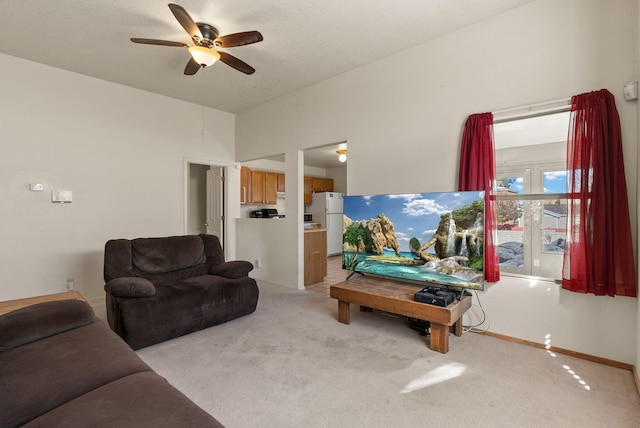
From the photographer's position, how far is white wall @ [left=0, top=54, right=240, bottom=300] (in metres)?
3.48

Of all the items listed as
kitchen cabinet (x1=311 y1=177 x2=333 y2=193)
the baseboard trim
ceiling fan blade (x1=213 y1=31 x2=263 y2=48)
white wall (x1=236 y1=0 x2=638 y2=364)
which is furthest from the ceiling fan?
kitchen cabinet (x1=311 y1=177 x2=333 y2=193)

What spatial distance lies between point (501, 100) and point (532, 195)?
0.91 m

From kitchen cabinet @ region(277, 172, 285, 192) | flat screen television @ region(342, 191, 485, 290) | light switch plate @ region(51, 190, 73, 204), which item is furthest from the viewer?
kitchen cabinet @ region(277, 172, 285, 192)

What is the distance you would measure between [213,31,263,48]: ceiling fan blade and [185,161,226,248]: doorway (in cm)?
277

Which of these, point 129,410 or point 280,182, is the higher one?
point 280,182

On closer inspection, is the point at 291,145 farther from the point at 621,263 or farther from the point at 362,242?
the point at 621,263

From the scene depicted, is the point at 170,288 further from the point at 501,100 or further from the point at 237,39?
the point at 501,100

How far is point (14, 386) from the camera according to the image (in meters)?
1.23

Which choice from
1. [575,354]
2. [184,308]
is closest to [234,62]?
[184,308]

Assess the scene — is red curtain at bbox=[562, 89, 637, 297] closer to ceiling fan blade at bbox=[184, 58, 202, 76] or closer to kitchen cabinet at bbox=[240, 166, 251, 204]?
ceiling fan blade at bbox=[184, 58, 202, 76]

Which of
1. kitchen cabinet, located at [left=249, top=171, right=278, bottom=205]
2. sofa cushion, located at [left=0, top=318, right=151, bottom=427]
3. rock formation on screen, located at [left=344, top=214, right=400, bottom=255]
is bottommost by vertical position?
sofa cushion, located at [left=0, top=318, right=151, bottom=427]

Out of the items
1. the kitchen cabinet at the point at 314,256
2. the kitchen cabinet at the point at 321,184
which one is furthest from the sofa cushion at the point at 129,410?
the kitchen cabinet at the point at 321,184

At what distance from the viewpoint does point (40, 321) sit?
172cm

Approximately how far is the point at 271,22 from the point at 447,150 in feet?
6.93
